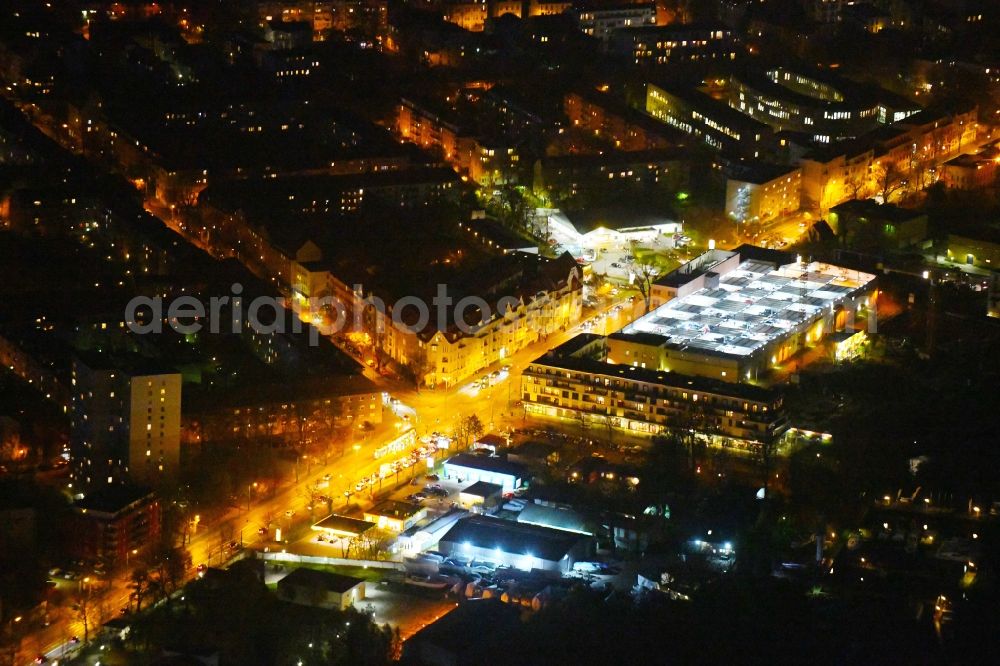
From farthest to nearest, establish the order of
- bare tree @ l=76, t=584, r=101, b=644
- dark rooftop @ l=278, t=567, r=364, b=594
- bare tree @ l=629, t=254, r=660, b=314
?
bare tree @ l=629, t=254, r=660, b=314 → dark rooftop @ l=278, t=567, r=364, b=594 → bare tree @ l=76, t=584, r=101, b=644

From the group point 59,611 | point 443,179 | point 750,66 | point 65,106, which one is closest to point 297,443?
point 59,611

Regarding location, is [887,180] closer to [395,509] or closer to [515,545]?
[395,509]

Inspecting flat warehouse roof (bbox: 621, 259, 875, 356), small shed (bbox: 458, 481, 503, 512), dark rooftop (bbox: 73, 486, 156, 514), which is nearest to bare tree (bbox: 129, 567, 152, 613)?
dark rooftop (bbox: 73, 486, 156, 514)

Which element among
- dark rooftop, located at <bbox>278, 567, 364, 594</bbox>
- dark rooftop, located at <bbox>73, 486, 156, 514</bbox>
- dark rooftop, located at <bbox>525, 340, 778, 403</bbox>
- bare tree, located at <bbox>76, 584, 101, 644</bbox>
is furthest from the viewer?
dark rooftop, located at <bbox>525, 340, 778, 403</bbox>

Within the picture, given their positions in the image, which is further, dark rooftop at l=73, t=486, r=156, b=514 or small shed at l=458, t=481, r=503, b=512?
small shed at l=458, t=481, r=503, b=512

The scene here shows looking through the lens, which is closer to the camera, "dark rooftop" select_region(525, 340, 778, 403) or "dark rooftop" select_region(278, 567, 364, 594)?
"dark rooftop" select_region(278, 567, 364, 594)

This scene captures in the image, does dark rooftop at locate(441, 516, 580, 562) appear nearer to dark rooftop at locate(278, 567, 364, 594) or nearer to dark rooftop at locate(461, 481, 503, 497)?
dark rooftop at locate(461, 481, 503, 497)

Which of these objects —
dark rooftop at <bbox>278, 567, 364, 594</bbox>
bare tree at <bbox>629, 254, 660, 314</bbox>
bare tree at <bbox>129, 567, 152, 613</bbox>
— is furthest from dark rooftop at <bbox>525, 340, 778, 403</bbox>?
bare tree at <bbox>129, 567, 152, 613</bbox>

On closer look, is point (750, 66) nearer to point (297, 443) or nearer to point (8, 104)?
point (8, 104)

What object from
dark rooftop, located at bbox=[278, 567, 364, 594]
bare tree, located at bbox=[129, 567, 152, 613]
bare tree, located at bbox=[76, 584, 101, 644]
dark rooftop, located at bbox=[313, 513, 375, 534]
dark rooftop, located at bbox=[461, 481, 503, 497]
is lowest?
bare tree, located at bbox=[76, 584, 101, 644]

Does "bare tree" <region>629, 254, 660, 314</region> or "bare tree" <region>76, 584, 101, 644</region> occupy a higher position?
"bare tree" <region>629, 254, 660, 314</region>

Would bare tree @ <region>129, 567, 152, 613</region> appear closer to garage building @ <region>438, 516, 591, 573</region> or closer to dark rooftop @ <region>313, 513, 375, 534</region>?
dark rooftop @ <region>313, 513, 375, 534</region>
